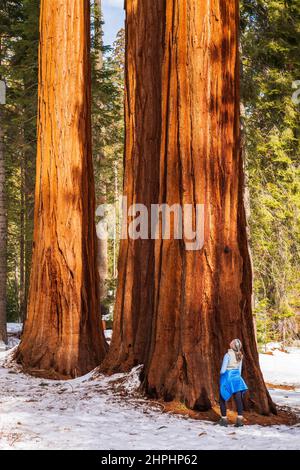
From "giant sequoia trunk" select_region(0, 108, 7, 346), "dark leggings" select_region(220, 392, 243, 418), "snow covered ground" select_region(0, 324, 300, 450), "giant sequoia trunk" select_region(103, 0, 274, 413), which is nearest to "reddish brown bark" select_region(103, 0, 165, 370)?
"snow covered ground" select_region(0, 324, 300, 450)

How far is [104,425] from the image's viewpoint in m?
6.99

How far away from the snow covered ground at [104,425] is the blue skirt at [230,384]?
370 mm

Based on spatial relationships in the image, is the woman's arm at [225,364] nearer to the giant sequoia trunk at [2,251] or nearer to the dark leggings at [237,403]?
the dark leggings at [237,403]

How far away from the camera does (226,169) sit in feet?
27.2

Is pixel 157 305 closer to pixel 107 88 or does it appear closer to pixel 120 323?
pixel 120 323

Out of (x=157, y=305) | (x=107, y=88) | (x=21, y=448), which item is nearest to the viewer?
(x=21, y=448)

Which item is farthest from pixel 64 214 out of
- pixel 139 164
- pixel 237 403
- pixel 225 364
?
pixel 237 403

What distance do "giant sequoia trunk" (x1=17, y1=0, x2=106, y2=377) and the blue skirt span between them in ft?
13.2

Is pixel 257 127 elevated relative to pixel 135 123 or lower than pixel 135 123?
elevated

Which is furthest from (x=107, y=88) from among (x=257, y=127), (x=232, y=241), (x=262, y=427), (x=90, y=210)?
(x=262, y=427)

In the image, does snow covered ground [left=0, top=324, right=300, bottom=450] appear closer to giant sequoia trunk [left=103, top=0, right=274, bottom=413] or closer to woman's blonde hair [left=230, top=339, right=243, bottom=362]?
giant sequoia trunk [left=103, top=0, right=274, bottom=413]

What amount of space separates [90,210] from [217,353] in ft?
14.4

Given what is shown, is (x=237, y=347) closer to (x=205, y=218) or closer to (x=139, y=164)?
(x=205, y=218)

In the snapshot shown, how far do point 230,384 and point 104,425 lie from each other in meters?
1.43
